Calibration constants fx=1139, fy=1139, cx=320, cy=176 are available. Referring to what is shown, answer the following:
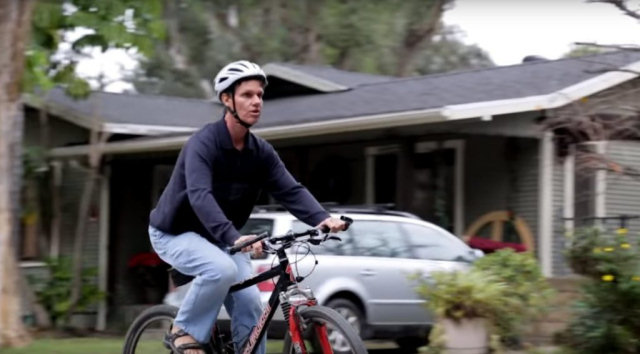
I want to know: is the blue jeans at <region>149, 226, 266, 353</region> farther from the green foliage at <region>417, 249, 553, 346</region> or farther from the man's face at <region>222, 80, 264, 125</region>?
the green foliage at <region>417, 249, 553, 346</region>

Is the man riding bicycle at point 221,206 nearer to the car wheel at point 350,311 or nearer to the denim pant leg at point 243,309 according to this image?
the denim pant leg at point 243,309

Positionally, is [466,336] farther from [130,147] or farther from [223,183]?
[130,147]

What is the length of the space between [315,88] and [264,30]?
541 inches

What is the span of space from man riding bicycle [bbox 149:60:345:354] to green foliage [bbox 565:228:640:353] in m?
3.60

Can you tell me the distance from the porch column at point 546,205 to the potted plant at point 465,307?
4.40 m

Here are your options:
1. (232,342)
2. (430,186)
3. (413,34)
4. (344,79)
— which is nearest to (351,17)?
(413,34)

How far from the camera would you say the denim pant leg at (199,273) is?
19.7 feet

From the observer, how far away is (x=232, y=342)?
6414 millimetres

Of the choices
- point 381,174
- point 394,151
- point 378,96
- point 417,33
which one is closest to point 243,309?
point 394,151

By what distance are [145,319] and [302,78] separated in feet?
38.8

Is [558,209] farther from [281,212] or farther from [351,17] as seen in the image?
[351,17]

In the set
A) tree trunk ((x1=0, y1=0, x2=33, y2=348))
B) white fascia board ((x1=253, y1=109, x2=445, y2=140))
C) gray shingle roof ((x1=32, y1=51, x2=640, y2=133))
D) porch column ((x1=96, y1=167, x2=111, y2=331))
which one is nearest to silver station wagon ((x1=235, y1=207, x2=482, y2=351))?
white fascia board ((x1=253, y1=109, x2=445, y2=140))

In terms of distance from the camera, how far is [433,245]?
40.4ft

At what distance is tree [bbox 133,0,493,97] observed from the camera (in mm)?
30469
